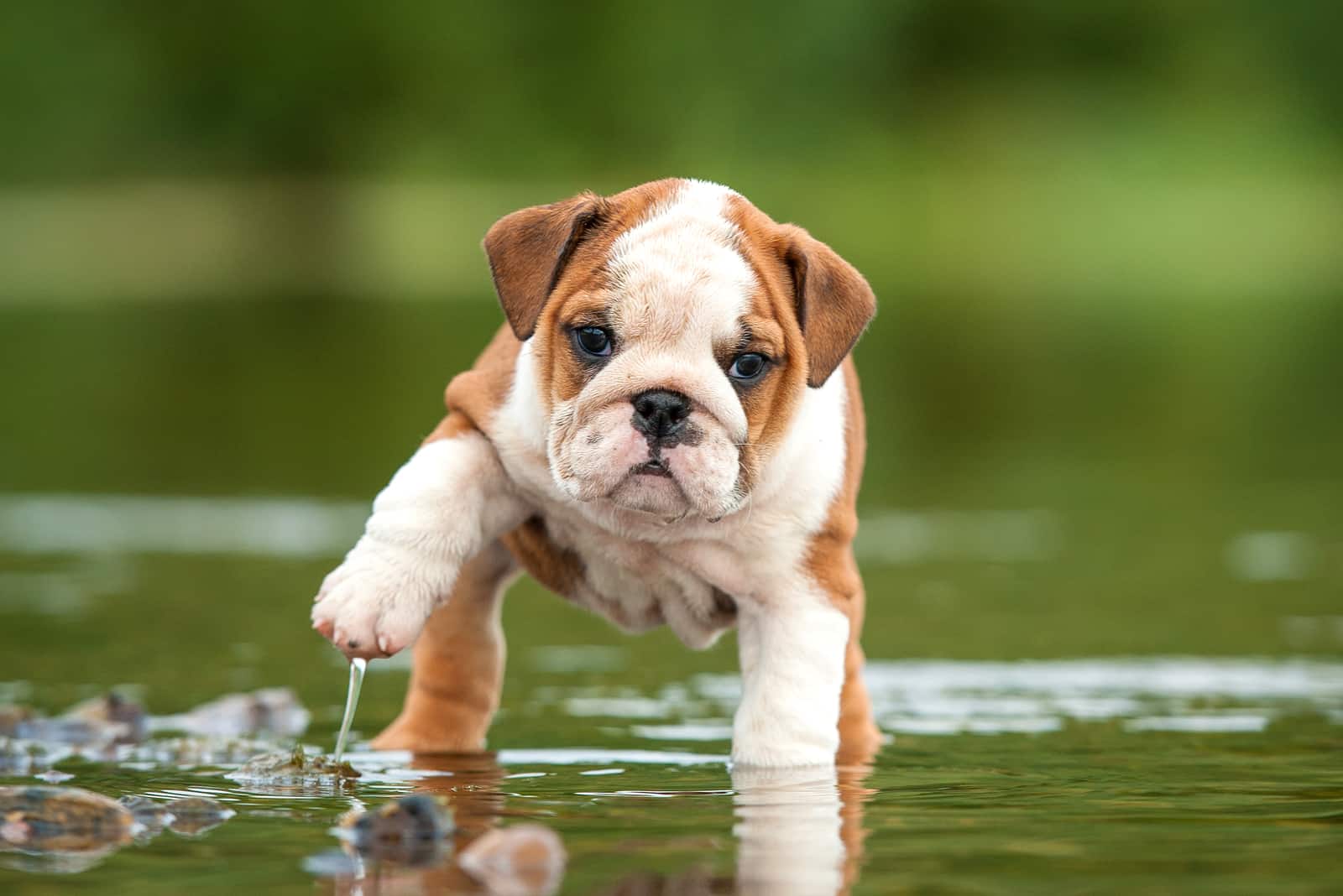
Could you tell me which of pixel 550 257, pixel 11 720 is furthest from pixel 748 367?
pixel 11 720

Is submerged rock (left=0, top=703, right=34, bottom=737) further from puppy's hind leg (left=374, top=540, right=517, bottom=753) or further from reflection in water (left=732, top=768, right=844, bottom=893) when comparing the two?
reflection in water (left=732, top=768, right=844, bottom=893)

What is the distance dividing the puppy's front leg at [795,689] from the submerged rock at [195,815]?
1.48 m

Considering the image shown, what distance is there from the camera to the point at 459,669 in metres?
7.22

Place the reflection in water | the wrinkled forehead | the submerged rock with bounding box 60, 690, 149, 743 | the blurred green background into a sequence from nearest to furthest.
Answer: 1. the reflection in water
2. the wrinkled forehead
3. the submerged rock with bounding box 60, 690, 149, 743
4. the blurred green background

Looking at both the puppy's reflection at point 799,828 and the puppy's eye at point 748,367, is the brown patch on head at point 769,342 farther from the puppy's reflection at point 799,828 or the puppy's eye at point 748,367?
the puppy's reflection at point 799,828

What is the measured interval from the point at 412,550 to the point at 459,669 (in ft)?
3.18

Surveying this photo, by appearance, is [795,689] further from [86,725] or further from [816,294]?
[86,725]

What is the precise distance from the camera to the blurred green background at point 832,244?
471 inches

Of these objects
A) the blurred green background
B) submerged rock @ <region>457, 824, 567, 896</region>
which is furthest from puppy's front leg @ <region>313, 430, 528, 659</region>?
the blurred green background

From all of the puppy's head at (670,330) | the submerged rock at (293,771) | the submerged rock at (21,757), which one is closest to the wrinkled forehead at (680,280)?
the puppy's head at (670,330)

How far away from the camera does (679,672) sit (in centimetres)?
908

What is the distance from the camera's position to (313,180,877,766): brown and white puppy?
6.04 m

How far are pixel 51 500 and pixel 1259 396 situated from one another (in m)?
11.3

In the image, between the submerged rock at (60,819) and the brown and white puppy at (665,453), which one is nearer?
the submerged rock at (60,819)
